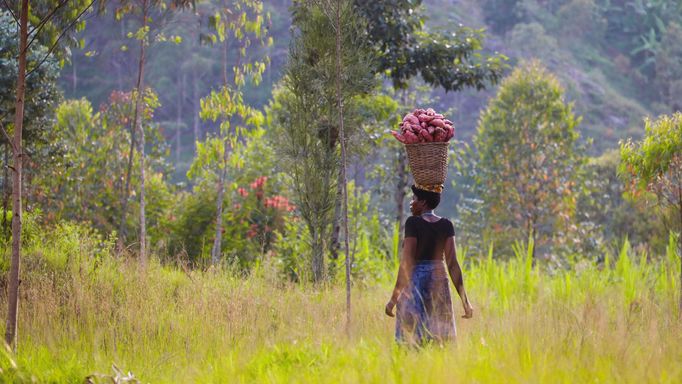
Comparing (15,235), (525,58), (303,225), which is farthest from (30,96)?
(525,58)

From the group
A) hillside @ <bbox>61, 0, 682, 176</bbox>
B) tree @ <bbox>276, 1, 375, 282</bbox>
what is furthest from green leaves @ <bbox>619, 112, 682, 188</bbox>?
hillside @ <bbox>61, 0, 682, 176</bbox>

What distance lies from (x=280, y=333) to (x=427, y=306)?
1649 millimetres

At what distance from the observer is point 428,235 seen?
18.1ft

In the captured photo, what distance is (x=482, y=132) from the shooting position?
69.0 ft

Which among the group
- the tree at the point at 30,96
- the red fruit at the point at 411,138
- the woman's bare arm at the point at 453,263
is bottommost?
the woman's bare arm at the point at 453,263

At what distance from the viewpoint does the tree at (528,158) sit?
19219 millimetres

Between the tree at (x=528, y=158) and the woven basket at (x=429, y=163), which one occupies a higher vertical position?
the tree at (x=528, y=158)

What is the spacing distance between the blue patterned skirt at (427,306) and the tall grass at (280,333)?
0.75 feet

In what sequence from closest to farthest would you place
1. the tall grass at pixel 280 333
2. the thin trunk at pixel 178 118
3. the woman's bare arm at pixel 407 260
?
the tall grass at pixel 280 333
the woman's bare arm at pixel 407 260
the thin trunk at pixel 178 118

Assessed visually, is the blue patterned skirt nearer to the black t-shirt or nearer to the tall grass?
the black t-shirt

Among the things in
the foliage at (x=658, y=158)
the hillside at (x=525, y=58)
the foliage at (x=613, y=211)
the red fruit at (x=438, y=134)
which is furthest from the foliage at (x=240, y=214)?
the hillside at (x=525, y=58)

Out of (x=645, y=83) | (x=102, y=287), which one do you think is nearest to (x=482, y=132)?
(x=102, y=287)

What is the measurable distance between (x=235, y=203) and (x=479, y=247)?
906 centimetres

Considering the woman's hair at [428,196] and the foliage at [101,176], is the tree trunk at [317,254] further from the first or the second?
the foliage at [101,176]
